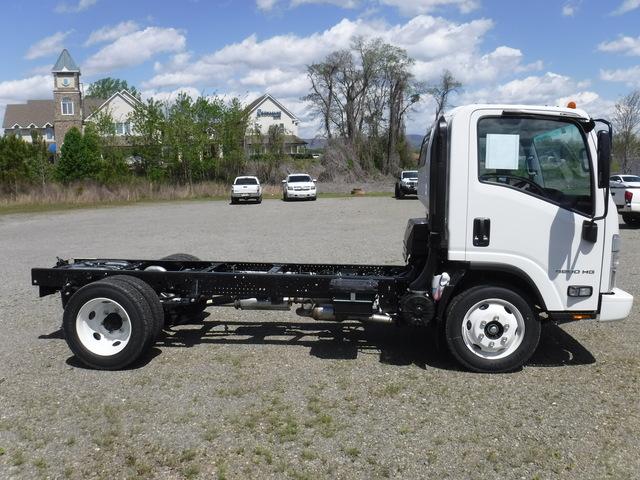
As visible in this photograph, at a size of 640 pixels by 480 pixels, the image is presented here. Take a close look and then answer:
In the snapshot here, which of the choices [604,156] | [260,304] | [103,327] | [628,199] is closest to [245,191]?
[628,199]

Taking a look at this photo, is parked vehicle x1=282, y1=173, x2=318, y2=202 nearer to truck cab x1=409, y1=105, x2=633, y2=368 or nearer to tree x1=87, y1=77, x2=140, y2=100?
truck cab x1=409, y1=105, x2=633, y2=368

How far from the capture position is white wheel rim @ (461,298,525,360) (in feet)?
17.6

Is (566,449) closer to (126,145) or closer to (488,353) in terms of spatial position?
(488,353)

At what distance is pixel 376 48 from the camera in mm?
64875

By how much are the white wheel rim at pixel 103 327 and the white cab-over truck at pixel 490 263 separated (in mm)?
10

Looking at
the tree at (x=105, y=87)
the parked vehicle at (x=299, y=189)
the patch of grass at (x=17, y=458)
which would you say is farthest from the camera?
the tree at (x=105, y=87)

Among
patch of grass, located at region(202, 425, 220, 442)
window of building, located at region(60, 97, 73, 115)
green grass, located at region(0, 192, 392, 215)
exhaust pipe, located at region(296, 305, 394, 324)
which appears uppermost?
window of building, located at region(60, 97, 73, 115)

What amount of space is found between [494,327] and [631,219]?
51.1 ft

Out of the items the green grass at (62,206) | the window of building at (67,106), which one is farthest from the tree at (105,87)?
the green grass at (62,206)

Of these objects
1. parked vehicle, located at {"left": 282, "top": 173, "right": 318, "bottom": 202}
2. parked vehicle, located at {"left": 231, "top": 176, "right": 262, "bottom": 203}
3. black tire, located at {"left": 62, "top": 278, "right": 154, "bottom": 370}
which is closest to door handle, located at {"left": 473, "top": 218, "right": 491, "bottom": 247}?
black tire, located at {"left": 62, "top": 278, "right": 154, "bottom": 370}

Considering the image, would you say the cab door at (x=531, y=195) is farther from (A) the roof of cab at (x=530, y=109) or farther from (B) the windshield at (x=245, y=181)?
(B) the windshield at (x=245, y=181)

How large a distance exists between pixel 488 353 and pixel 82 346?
3.86 meters

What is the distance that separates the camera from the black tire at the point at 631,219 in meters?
18.0

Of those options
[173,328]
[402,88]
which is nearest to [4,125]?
[402,88]
